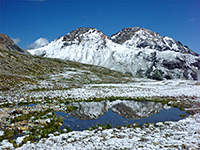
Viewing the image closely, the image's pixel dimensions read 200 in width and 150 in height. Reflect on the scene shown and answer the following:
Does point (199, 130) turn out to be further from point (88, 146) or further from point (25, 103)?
point (25, 103)

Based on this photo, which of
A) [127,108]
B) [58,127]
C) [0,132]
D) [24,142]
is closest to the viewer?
[24,142]

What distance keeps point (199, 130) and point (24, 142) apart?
1423 cm

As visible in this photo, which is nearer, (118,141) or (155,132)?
(118,141)

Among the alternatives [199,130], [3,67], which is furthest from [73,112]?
[3,67]

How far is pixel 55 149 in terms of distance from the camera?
31.9 feet

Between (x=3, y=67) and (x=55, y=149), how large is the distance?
225 feet

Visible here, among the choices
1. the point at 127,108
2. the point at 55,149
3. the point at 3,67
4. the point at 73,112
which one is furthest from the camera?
the point at 3,67

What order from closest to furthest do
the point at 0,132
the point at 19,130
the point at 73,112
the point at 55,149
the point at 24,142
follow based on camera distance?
the point at 55,149 → the point at 24,142 → the point at 0,132 → the point at 19,130 → the point at 73,112

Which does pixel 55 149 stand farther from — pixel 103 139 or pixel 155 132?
pixel 155 132

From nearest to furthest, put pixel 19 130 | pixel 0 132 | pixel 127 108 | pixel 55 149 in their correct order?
pixel 55 149, pixel 0 132, pixel 19 130, pixel 127 108

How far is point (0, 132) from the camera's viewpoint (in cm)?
1180

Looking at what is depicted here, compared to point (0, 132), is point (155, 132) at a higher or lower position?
higher

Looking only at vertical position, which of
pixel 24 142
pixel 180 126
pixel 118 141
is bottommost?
pixel 24 142

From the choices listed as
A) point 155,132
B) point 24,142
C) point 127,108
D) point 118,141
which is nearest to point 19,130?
point 24,142
